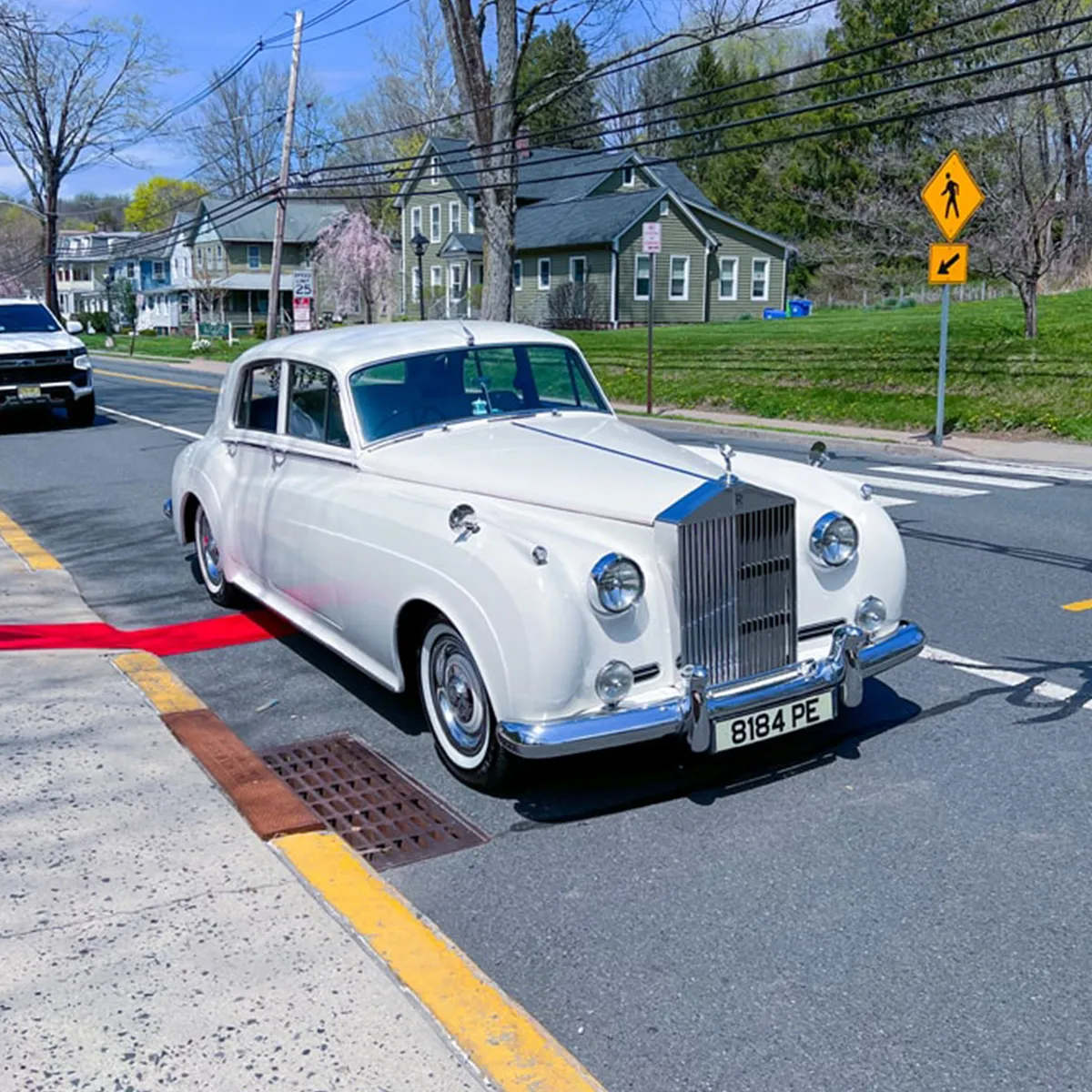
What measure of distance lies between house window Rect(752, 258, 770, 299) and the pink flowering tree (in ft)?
62.0

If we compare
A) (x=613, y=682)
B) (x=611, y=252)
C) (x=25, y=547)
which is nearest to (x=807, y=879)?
(x=613, y=682)

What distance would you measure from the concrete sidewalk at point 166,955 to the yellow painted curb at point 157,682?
1.92 feet

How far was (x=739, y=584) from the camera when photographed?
4.30 metres

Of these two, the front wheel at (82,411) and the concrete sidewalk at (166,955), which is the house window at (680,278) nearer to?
the front wheel at (82,411)

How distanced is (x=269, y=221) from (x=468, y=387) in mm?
69260

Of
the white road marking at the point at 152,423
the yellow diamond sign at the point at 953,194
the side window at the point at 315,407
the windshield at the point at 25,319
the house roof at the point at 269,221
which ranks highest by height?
the house roof at the point at 269,221

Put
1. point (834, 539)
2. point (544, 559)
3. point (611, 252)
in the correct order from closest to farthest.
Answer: point (544, 559) < point (834, 539) < point (611, 252)

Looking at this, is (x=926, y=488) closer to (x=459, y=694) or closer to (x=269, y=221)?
(x=459, y=694)

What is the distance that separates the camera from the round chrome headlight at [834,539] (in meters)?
4.61

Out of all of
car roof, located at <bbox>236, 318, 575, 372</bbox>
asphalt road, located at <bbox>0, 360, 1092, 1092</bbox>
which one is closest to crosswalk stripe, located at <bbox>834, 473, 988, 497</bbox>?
asphalt road, located at <bbox>0, 360, 1092, 1092</bbox>

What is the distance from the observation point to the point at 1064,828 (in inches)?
162

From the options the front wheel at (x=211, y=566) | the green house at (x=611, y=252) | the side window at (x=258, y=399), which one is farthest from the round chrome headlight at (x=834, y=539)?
the green house at (x=611, y=252)

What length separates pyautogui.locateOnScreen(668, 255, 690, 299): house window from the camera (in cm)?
4488

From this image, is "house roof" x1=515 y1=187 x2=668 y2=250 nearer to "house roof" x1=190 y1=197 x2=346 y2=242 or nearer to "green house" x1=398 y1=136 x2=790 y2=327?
"green house" x1=398 y1=136 x2=790 y2=327
